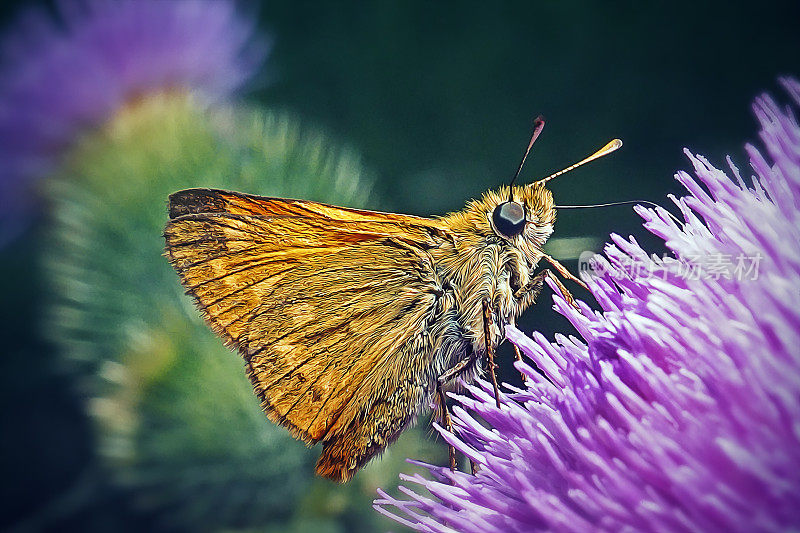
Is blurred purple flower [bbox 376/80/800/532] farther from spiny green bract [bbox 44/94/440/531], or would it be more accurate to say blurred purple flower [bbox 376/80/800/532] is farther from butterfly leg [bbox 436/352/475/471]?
spiny green bract [bbox 44/94/440/531]

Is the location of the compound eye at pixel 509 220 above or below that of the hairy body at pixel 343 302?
above

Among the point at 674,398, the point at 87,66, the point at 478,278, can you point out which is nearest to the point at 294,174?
the point at 87,66

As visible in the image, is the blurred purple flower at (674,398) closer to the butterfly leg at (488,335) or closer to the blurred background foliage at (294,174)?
the butterfly leg at (488,335)

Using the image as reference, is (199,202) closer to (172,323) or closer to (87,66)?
(172,323)

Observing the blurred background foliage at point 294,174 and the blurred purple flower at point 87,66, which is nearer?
the blurred background foliage at point 294,174

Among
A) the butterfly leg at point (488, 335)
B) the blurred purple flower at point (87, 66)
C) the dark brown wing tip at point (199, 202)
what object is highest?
the blurred purple flower at point (87, 66)

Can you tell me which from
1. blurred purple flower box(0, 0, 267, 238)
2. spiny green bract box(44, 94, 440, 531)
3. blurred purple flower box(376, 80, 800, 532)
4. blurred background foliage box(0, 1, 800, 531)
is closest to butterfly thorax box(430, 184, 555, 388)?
blurred purple flower box(376, 80, 800, 532)

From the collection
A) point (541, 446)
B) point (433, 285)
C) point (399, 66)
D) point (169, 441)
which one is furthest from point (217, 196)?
point (399, 66)

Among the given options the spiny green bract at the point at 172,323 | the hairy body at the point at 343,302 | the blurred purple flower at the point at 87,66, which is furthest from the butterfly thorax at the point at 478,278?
the blurred purple flower at the point at 87,66
